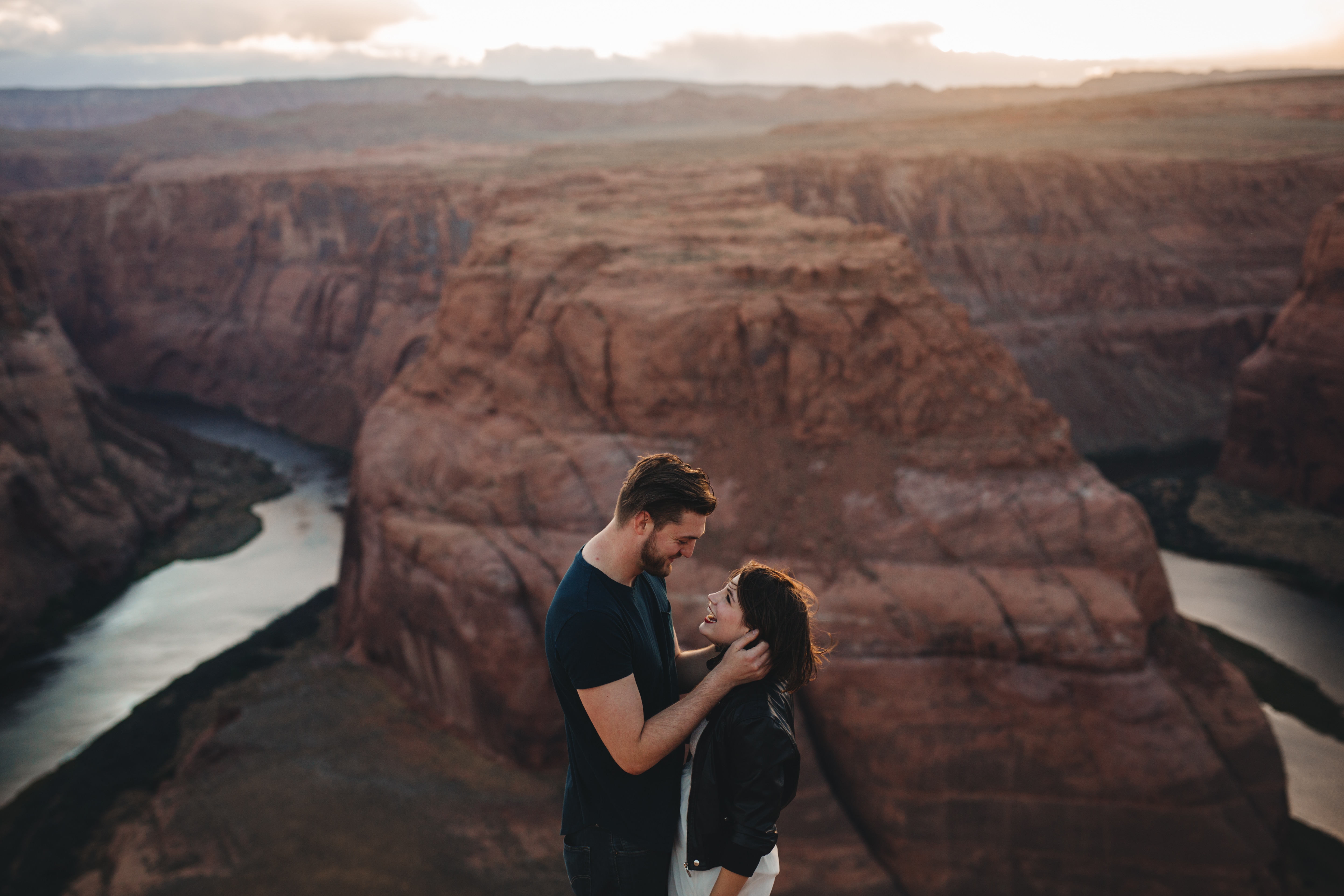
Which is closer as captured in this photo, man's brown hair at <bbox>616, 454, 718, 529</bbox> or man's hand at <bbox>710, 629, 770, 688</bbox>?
man's hand at <bbox>710, 629, 770, 688</bbox>

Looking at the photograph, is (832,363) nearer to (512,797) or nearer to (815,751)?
(815,751)

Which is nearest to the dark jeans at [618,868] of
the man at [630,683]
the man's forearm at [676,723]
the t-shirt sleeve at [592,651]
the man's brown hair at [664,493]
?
the man at [630,683]

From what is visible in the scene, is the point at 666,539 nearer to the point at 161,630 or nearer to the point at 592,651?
the point at 592,651

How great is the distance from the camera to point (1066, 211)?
4150 cm

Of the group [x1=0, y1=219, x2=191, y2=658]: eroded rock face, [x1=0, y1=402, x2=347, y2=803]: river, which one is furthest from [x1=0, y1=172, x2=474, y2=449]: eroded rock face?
[x1=0, y1=402, x2=347, y2=803]: river

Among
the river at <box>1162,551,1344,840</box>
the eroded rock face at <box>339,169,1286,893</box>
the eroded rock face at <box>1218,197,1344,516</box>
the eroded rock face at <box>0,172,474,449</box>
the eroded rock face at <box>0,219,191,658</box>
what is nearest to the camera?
the eroded rock face at <box>339,169,1286,893</box>

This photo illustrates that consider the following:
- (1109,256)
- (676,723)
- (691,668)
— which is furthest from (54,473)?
(1109,256)

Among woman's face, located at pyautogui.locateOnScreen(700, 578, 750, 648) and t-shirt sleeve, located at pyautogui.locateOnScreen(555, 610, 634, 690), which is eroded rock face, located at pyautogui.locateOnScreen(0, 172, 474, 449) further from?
t-shirt sleeve, located at pyautogui.locateOnScreen(555, 610, 634, 690)

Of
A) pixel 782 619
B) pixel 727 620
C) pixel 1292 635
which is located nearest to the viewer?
pixel 782 619

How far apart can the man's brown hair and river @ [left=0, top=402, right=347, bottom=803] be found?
56.0 feet

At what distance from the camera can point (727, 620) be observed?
342 centimetres

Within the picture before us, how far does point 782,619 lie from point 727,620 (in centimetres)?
24

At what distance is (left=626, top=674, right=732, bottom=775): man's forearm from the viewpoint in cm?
312

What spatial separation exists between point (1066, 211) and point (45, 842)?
42892 millimetres
